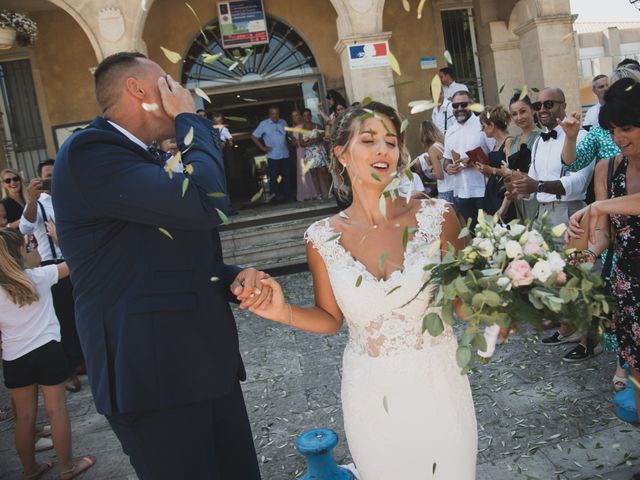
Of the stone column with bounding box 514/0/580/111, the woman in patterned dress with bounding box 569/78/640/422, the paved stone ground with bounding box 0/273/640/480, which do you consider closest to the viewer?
the woman in patterned dress with bounding box 569/78/640/422

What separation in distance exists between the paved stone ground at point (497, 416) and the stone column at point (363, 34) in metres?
6.10

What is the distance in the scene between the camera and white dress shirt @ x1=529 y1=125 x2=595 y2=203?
5.00 m

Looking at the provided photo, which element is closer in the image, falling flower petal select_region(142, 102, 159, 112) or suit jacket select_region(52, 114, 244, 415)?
suit jacket select_region(52, 114, 244, 415)

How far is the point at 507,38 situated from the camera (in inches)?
541

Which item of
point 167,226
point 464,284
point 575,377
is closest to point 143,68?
point 167,226

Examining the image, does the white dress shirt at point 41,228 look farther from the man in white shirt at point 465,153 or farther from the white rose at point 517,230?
the white rose at point 517,230

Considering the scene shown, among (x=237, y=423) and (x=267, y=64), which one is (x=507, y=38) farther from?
(x=237, y=423)

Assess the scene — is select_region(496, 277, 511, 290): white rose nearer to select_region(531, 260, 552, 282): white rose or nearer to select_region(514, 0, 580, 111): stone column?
select_region(531, 260, 552, 282): white rose

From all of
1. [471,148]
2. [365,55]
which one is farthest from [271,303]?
[365,55]

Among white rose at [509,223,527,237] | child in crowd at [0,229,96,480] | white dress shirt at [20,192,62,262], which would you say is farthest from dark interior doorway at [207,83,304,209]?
white rose at [509,223,527,237]

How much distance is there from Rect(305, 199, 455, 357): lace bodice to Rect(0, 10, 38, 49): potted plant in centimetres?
1092

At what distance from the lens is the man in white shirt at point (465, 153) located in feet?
23.8

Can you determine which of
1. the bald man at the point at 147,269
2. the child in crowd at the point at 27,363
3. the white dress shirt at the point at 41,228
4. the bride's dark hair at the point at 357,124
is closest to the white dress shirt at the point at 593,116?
the bride's dark hair at the point at 357,124

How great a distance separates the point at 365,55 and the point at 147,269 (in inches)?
374
